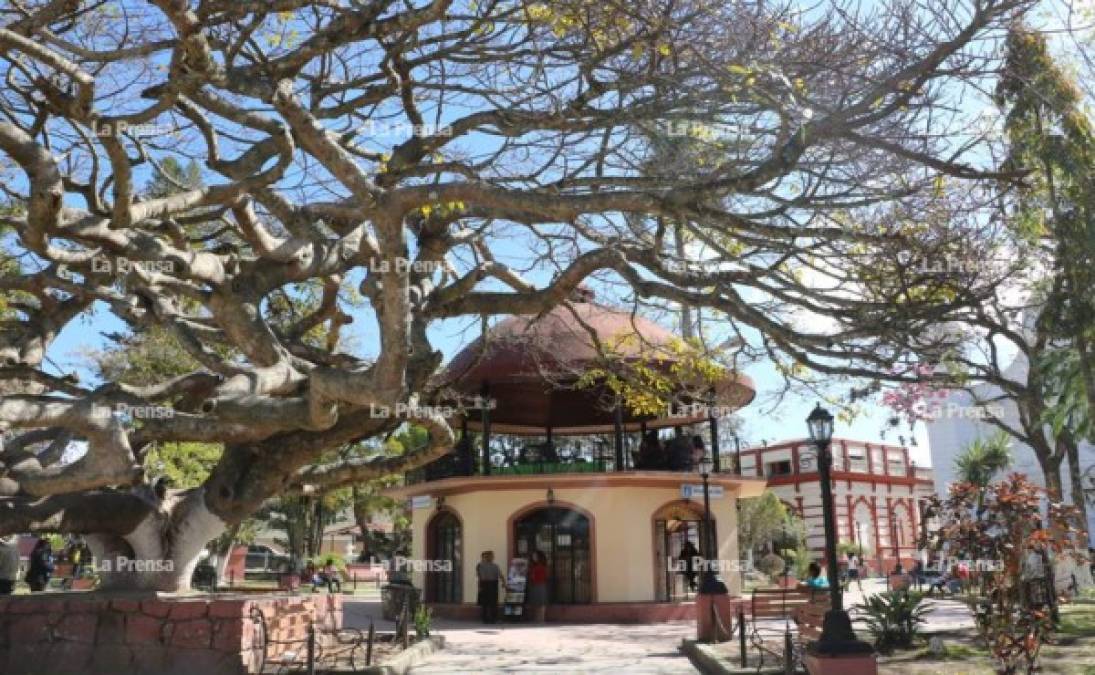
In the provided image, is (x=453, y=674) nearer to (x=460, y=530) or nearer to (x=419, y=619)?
(x=419, y=619)

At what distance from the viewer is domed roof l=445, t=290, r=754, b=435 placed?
18.3 meters

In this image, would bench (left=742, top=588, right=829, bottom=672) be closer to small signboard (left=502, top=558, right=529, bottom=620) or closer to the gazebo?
the gazebo

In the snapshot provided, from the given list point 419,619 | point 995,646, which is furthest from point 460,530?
point 995,646

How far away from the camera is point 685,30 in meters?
7.88

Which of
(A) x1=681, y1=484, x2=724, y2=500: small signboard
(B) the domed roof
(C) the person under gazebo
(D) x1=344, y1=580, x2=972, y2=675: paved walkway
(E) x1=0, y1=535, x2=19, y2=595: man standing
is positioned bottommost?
(D) x1=344, y1=580, x2=972, y2=675: paved walkway

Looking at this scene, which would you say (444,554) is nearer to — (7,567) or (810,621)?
(7,567)

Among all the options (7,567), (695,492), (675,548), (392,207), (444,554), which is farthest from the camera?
(675,548)

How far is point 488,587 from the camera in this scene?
20547 mm

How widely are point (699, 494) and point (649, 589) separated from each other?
2.53m

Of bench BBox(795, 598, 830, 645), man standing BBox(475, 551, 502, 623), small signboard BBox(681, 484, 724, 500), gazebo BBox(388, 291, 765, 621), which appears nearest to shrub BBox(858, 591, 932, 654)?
bench BBox(795, 598, 830, 645)

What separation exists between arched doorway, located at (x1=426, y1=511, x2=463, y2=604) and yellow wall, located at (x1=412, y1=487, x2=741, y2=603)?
2.09 ft

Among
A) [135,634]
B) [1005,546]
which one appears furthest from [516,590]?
[1005,546]

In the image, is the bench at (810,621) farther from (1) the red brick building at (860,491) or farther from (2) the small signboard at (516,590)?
(1) the red brick building at (860,491)

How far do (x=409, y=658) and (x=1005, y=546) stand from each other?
7.50 meters
